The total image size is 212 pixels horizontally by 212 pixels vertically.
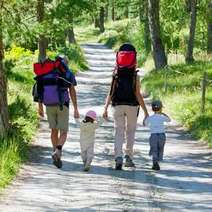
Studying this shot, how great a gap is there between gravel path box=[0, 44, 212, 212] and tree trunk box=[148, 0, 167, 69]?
13.3 meters

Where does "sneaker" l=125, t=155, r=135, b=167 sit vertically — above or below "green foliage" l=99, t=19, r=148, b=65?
above

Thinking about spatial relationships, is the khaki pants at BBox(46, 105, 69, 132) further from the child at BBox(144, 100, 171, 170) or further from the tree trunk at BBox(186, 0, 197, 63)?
the tree trunk at BBox(186, 0, 197, 63)

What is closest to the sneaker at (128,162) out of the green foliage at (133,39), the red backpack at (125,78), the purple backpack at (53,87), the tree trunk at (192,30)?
the red backpack at (125,78)

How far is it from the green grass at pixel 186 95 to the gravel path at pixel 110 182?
99cm

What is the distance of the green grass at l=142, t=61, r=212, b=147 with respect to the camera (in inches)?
597

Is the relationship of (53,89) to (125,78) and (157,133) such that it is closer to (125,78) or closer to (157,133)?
(125,78)

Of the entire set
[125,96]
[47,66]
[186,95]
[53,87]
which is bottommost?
[186,95]

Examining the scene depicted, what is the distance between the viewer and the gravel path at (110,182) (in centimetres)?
850

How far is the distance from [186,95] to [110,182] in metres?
10.1

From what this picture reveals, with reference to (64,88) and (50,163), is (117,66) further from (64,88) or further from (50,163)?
(50,163)

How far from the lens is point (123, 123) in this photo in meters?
10.8

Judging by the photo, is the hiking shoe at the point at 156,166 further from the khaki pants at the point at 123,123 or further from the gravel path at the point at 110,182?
the khaki pants at the point at 123,123

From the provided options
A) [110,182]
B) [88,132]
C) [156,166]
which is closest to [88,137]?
[88,132]

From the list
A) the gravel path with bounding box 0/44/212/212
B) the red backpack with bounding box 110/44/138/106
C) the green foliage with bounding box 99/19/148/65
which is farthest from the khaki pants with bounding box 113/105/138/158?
the green foliage with bounding box 99/19/148/65
